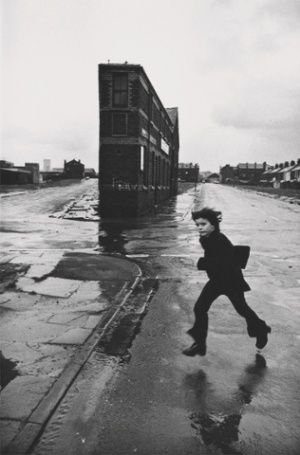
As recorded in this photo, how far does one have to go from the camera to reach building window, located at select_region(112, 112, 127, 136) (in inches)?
910

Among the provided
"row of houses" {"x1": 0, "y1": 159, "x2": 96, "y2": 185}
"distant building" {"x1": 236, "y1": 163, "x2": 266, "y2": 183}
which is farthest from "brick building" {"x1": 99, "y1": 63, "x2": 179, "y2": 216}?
"distant building" {"x1": 236, "y1": 163, "x2": 266, "y2": 183}

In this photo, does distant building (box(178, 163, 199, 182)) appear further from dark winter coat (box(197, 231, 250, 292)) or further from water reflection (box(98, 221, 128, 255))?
dark winter coat (box(197, 231, 250, 292))

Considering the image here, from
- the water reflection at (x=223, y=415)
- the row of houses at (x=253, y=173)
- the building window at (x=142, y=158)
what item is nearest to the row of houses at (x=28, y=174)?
the building window at (x=142, y=158)

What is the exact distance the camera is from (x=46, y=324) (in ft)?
19.0

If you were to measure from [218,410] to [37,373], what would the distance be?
6.48ft

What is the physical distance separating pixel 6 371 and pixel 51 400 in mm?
846

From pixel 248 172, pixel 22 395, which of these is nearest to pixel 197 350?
pixel 22 395

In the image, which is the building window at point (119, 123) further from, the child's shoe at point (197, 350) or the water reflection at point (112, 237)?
the child's shoe at point (197, 350)

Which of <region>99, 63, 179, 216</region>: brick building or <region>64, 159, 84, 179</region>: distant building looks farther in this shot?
<region>64, 159, 84, 179</region>: distant building

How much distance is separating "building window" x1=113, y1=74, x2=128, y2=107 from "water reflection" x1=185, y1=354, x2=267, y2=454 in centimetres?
2057

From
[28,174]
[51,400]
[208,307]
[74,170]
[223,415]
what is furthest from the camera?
[74,170]

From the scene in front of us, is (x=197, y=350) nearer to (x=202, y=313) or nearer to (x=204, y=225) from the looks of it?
(x=202, y=313)

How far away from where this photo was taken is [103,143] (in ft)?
76.8

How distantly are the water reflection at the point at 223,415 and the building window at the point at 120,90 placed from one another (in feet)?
67.5
